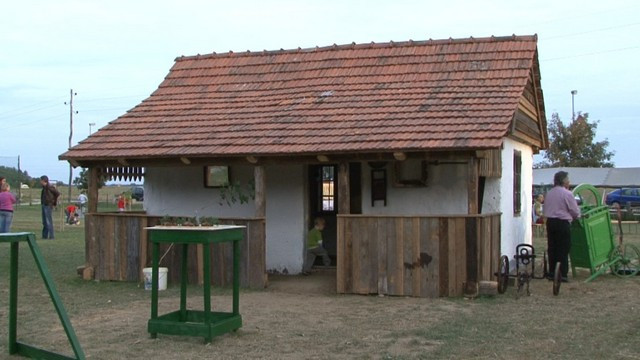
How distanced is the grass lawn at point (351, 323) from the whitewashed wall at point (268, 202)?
0.82 meters

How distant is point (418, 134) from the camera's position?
37.4 feet

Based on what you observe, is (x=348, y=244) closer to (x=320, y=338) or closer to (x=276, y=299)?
(x=276, y=299)

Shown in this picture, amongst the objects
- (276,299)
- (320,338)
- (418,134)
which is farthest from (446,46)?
(320,338)

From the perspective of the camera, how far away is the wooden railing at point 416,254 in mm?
11023

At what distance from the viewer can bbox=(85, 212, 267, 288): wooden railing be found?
12141 millimetres

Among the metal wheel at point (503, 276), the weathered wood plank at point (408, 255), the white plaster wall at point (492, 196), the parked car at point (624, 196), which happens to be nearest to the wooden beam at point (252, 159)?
the weathered wood plank at point (408, 255)

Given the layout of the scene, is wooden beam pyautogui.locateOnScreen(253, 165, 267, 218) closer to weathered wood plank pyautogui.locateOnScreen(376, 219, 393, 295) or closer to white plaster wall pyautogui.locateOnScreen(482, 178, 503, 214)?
weathered wood plank pyautogui.locateOnScreen(376, 219, 393, 295)

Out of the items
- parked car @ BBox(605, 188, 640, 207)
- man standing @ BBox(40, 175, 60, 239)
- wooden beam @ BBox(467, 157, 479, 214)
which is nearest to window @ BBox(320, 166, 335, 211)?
wooden beam @ BBox(467, 157, 479, 214)

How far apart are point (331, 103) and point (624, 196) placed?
28072mm

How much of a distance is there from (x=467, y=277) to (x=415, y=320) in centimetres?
188

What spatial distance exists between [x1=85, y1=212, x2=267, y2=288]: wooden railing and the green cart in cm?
511

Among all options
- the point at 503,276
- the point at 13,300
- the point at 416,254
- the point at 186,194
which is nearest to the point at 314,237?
the point at 186,194

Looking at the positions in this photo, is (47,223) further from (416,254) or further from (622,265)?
(622,265)

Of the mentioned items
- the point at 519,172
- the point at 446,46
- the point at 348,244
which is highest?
the point at 446,46
